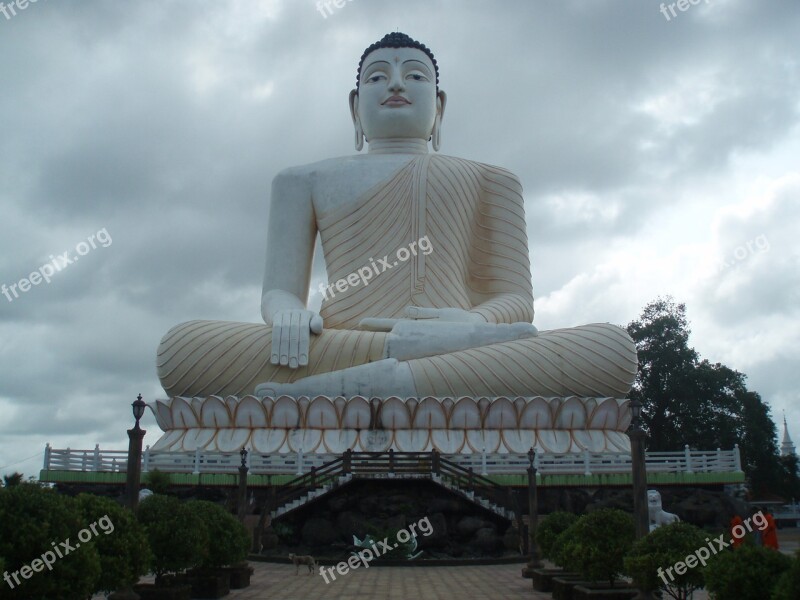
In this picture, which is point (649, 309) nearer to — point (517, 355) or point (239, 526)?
point (517, 355)

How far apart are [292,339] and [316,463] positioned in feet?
7.93

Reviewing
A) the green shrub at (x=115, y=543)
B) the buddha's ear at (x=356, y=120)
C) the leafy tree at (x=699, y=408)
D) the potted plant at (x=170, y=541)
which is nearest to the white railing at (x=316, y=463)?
the potted plant at (x=170, y=541)

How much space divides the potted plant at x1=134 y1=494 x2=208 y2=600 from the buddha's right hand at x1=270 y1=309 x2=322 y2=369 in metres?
7.53

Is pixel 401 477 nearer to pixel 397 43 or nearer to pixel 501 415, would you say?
pixel 501 415

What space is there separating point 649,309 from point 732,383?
3.43m

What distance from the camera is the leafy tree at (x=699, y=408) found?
2538 centimetres

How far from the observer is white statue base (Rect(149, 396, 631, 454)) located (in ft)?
47.5

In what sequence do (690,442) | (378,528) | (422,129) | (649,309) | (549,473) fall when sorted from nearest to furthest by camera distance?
1. (378,528)
2. (549,473)
3. (422,129)
4. (690,442)
5. (649,309)

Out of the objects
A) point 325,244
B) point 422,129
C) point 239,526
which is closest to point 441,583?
point 239,526

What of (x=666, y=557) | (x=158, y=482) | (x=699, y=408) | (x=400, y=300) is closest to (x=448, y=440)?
(x=400, y=300)

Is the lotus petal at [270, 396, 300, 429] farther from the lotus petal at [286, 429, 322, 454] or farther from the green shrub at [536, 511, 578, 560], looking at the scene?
the green shrub at [536, 511, 578, 560]

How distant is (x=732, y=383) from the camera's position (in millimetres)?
25719

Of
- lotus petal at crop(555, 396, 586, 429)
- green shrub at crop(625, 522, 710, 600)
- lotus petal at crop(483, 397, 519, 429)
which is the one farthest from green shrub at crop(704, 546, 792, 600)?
lotus petal at crop(555, 396, 586, 429)

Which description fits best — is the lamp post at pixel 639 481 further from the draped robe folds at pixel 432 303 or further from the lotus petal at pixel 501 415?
the draped robe folds at pixel 432 303
